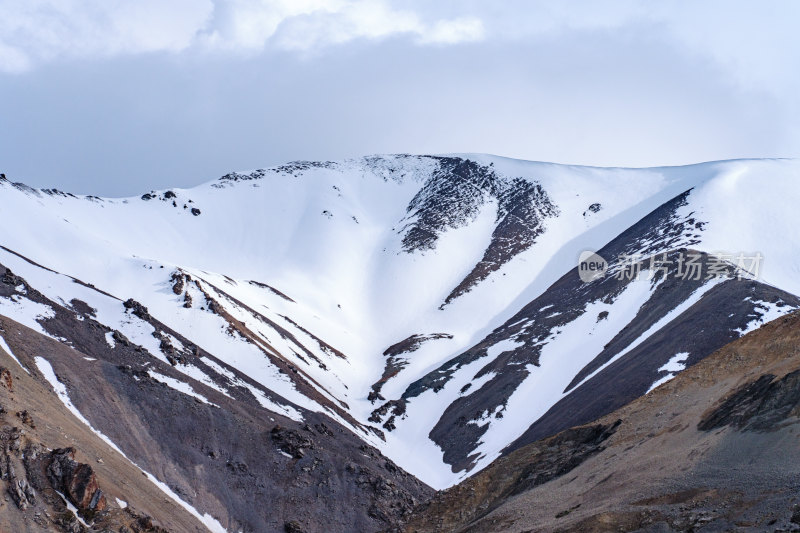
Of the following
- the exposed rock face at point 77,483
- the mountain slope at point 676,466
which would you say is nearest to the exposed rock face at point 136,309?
the exposed rock face at point 77,483

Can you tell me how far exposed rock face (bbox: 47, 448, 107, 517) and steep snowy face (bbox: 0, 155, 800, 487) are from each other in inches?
1004

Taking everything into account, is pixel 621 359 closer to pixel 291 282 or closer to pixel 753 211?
pixel 753 211

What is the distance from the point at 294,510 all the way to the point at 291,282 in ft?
307

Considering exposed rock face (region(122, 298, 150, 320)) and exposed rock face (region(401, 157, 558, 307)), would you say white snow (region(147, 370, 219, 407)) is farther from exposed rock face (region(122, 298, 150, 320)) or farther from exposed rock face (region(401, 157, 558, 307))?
exposed rock face (region(401, 157, 558, 307))

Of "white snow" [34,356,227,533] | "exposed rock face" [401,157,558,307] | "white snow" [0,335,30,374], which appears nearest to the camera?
"white snow" [34,356,227,533]

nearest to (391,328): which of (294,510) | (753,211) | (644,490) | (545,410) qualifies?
(545,410)

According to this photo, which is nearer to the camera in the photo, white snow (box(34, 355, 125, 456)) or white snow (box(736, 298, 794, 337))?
white snow (box(34, 355, 125, 456))

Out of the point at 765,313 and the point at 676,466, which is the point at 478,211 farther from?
the point at 676,466

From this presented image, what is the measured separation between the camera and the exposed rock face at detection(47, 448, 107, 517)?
36.2 m

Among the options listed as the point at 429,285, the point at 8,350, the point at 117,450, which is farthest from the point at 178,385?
the point at 429,285

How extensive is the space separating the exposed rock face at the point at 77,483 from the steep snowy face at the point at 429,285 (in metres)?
25.5

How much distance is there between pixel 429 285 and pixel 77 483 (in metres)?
115

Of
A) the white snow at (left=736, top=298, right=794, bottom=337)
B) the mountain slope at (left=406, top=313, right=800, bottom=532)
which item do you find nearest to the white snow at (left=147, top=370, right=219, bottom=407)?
the mountain slope at (left=406, top=313, right=800, bottom=532)

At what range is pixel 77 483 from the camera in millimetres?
36625
